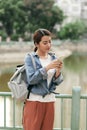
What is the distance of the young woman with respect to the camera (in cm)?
295

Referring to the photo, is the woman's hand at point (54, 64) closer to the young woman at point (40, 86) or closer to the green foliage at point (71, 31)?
the young woman at point (40, 86)

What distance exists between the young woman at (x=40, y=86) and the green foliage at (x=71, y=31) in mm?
35601

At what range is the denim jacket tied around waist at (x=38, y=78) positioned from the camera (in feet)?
9.48

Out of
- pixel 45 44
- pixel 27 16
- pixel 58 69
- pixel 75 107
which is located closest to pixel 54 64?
pixel 58 69

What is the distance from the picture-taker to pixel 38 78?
2.89m

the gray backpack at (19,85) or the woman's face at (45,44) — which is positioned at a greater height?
the woman's face at (45,44)

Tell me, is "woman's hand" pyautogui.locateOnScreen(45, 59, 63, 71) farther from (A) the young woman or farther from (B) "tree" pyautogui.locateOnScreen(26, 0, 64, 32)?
(B) "tree" pyautogui.locateOnScreen(26, 0, 64, 32)

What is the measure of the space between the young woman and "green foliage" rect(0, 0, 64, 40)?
2677 centimetres

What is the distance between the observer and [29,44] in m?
29.0

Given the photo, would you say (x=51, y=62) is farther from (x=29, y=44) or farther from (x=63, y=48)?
(x=63, y=48)

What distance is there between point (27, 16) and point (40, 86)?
30655mm

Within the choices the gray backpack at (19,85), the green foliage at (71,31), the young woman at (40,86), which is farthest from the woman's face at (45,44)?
the green foliage at (71,31)

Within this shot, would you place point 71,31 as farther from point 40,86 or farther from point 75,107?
point 40,86

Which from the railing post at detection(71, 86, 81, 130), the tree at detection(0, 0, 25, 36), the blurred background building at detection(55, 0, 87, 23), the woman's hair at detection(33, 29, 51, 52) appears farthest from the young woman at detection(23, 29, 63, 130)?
the blurred background building at detection(55, 0, 87, 23)
